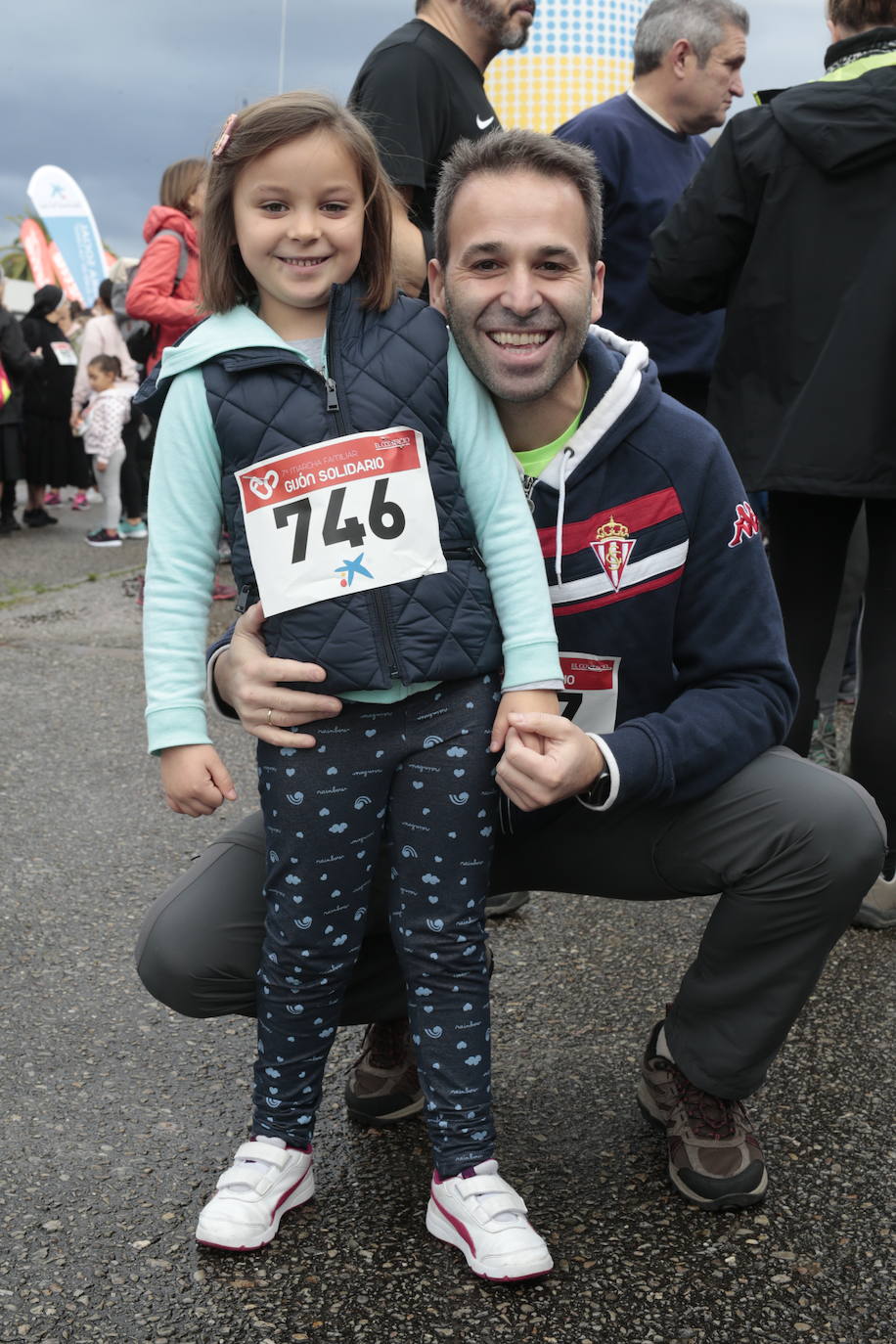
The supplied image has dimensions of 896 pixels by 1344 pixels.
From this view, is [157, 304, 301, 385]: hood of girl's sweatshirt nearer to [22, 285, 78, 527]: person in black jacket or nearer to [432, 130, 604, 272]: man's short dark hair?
[432, 130, 604, 272]: man's short dark hair

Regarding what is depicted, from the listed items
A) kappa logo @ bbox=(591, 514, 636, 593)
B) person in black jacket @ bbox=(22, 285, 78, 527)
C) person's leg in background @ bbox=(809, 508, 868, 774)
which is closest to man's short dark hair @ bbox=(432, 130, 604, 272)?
kappa logo @ bbox=(591, 514, 636, 593)

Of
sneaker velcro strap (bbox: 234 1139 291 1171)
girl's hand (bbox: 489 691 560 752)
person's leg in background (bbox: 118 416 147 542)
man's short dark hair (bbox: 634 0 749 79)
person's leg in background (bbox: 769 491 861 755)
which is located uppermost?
man's short dark hair (bbox: 634 0 749 79)

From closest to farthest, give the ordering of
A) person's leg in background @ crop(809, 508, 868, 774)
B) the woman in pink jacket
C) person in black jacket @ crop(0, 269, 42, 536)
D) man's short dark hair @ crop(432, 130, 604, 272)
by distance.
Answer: man's short dark hair @ crop(432, 130, 604, 272) → person's leg in background @ crop(809, 508, 868, 774) → the woman in pink jacket → person in black jacket @ crop(0, 269, 42, 536)

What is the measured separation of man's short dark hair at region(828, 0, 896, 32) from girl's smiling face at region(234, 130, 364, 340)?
1.61m

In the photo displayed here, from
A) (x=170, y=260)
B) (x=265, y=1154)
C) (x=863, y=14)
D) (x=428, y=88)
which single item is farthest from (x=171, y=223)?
(x=265, y=1154)

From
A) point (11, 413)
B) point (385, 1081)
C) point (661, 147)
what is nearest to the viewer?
point (385, 1081)

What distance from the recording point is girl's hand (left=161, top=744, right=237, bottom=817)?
6.25ft

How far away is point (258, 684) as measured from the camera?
1903 millimetres

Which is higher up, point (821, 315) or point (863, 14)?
point (863, 14)

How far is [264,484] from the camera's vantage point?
1896mm

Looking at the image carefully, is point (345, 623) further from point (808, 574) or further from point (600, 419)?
point (808, 574)

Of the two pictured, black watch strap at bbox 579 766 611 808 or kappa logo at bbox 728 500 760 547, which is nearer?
black watch strap at bbox 579 766 611 808

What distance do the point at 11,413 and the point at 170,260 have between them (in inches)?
169

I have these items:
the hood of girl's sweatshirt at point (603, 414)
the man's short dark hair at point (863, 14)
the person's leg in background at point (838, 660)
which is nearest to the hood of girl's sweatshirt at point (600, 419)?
the hood of girl's sweatshirt at point (603, 414)
